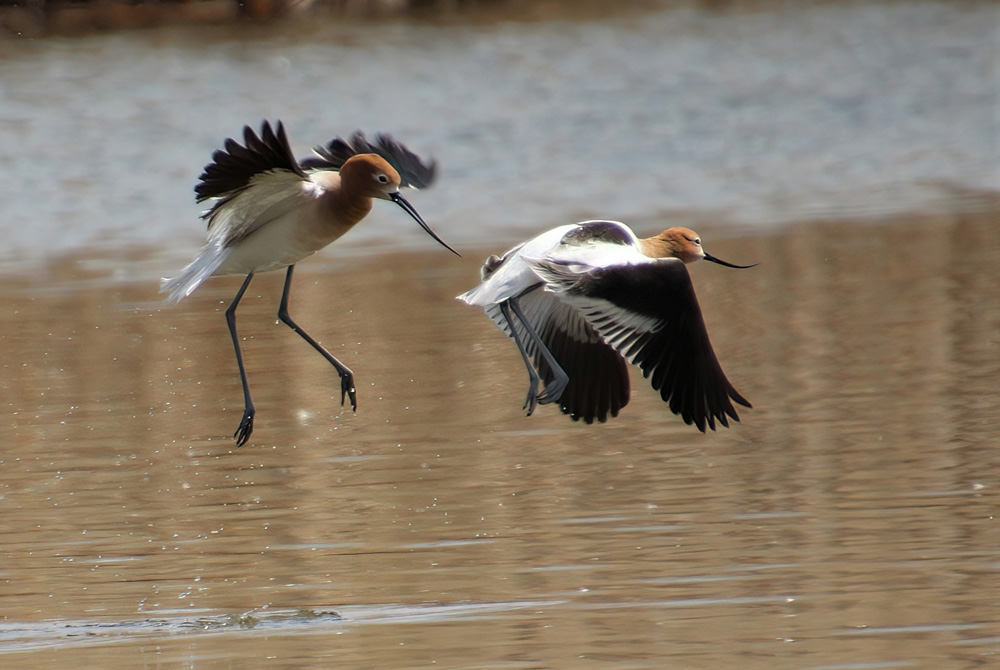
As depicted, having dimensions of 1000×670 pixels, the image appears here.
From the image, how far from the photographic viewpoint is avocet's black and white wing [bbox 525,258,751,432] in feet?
20.0

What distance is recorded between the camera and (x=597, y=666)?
512 centimetres

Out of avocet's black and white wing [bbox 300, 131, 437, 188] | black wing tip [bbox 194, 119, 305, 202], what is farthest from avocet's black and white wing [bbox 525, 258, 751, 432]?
avocet's black and white wing [bbox 300, 131, 437, 188]

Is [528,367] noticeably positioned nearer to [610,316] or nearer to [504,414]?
[610,316]

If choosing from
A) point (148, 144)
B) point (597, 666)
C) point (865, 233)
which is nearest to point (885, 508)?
point (597, 666)

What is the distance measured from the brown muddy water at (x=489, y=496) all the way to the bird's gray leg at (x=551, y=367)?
41cm

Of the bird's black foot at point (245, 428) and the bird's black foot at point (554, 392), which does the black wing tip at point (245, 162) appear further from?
the bird's black foot at point (554, 392)

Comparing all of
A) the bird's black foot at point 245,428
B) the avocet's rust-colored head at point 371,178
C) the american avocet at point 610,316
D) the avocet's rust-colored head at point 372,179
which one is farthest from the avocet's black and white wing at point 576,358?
the bird's black foot at point 245,428

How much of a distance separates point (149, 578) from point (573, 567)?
4.39 feet

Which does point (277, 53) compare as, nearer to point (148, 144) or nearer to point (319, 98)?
point (319, 98)

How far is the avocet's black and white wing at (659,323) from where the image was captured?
6.11m

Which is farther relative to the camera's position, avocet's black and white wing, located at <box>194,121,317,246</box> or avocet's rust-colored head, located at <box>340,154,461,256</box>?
avocet's rust-colored head, located at <box>340,154,461,256</box>

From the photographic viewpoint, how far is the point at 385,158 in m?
7.16

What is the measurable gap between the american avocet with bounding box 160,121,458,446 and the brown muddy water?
2.12ft

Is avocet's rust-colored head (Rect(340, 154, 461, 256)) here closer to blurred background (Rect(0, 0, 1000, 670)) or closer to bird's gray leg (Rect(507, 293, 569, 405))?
bird's gray leg (Rect(507, 293, 569, 405))
